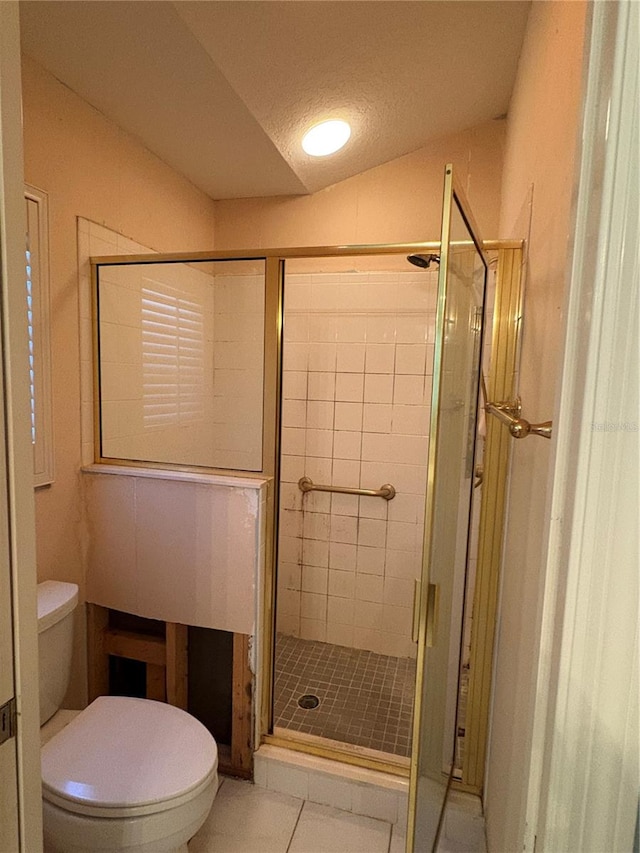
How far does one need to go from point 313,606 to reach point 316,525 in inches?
17.5

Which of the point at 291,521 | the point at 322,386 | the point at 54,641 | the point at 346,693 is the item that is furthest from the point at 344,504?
the point at 54,641

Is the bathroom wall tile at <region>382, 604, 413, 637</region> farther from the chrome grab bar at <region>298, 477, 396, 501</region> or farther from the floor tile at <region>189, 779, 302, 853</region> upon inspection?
the floor tile at <region>189, 779, 302, 853</region>

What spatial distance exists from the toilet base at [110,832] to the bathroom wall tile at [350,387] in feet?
5.56

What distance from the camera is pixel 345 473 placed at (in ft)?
7.86

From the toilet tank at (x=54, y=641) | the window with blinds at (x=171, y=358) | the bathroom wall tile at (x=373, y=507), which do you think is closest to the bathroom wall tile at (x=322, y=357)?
the window with blinds at (x=171, y=358)

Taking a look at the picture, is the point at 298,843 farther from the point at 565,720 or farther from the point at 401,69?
the point at 401,69

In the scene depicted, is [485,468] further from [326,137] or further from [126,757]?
[326,137]

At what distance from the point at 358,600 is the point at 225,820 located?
1.10 metres

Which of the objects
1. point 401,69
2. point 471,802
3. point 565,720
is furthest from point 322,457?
point 565,720

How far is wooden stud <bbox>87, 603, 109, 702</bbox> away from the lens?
1.82 meters

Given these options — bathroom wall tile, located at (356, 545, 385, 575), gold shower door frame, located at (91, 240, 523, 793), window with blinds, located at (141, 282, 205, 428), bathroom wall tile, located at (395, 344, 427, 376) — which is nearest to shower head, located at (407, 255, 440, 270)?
gold shower door frame, located at (91, 240, 523, 793)

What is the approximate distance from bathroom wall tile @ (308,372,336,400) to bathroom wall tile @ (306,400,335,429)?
0.03m

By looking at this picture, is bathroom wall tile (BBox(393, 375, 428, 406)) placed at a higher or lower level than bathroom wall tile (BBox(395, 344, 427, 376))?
lower

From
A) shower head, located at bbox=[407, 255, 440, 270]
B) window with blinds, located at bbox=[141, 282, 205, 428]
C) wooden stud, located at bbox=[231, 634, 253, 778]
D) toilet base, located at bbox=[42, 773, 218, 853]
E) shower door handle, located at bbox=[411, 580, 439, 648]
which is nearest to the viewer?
shower door handle, located at bbox=[411, 580, 439, 648]
